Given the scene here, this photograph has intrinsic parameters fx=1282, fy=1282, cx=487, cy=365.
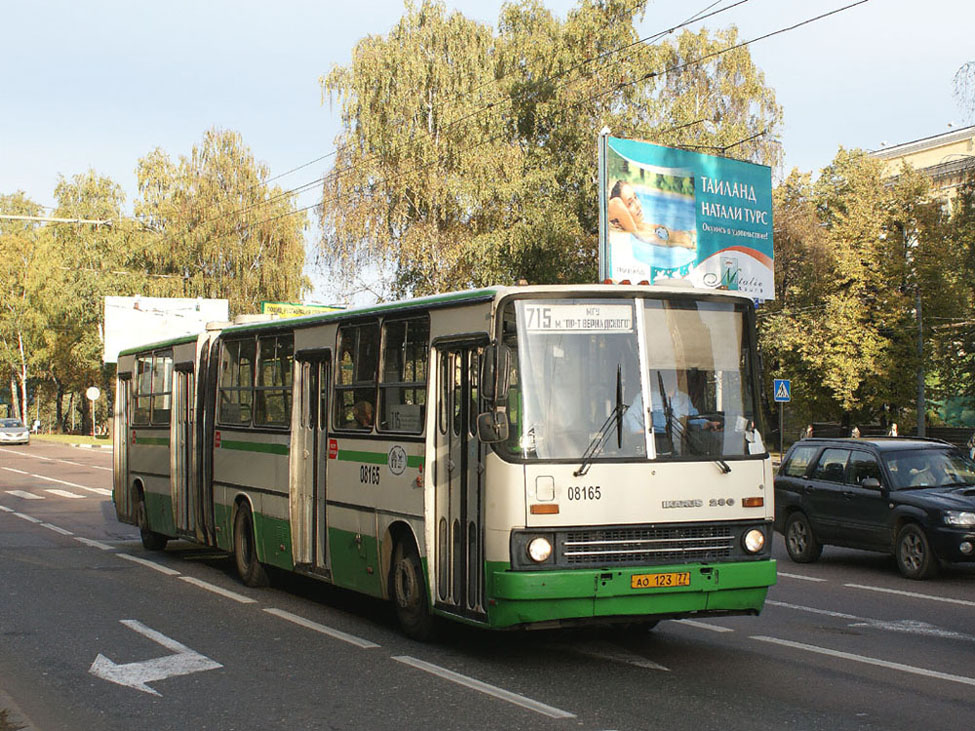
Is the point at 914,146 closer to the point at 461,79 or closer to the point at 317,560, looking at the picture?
the point at 461,79

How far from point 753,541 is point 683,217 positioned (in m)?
22.6

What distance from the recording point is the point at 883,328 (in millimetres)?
47750

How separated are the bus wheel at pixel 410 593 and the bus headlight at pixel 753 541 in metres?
2.54

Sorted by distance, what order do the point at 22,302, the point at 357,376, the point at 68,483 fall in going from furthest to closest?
the point at 22,302
the point at 68,483
the point at 357,376

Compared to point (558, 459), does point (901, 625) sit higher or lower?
lower

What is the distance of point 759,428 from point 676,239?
2191 centimetres

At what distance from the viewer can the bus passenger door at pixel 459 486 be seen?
9391 mm

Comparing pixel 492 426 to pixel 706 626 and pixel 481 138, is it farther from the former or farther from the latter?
pixel 481 138

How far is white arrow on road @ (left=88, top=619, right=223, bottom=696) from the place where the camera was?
8930 mm

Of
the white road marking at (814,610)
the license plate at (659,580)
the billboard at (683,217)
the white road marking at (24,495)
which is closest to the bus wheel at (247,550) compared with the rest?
the white road marking at (814,610)

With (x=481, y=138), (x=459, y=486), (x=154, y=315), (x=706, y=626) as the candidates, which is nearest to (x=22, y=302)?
(x=154, y=315)

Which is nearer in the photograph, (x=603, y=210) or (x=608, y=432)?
(x=608, y=432)

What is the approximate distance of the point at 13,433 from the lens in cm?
6719

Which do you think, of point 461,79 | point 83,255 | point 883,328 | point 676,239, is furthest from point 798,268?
point 83,255
